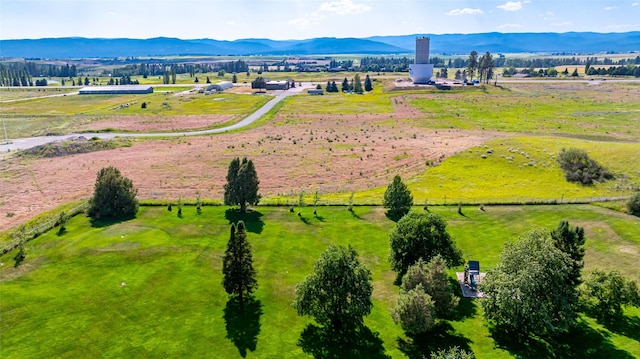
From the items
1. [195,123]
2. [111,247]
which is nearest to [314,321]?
[111,247]

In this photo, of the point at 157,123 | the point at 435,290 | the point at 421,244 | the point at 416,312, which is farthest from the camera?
the point at 157,123

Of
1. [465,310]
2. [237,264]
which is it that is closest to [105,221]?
[237,264]

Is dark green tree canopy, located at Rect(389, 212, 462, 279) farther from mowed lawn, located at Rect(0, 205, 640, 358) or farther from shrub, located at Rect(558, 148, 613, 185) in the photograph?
shrub, located at Rect(558, 148, 613, 185)

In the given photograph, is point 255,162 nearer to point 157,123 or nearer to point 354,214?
point 354,214

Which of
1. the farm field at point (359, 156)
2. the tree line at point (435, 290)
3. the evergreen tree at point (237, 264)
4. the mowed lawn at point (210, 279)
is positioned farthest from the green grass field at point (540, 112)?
the evergreen tree at point (237, 264)

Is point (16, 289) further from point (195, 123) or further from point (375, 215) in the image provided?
point (195, 123)

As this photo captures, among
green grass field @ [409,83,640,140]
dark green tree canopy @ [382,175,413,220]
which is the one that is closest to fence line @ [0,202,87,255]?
dark green tree canopy @ [382,175,413,220]
